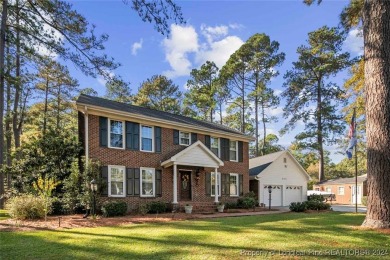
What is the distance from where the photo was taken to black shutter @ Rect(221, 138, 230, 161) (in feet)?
68.2

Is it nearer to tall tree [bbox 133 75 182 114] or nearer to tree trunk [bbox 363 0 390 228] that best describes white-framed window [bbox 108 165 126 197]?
tree trunk [bbox 363 0 390 228]

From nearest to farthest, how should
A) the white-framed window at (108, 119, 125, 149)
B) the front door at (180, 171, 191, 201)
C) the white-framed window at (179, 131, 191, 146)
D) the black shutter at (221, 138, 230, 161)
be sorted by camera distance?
the white-framed window at (108, 119, 125, 149)
the front door at (180, 171, 191, 201)
the white-framed window at (179, 131, 191, 146)
the black shutter at (221, 138, 230, 161)

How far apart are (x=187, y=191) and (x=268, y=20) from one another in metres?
10.2

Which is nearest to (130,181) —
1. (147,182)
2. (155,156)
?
(147,182)

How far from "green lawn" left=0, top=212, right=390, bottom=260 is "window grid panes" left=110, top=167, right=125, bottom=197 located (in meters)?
5.81

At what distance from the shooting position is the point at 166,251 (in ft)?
21.7

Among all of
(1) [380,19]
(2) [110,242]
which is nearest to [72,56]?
(2) [110,242]

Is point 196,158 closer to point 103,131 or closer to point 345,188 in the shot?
point 103,131

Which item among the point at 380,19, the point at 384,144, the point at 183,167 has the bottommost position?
the point at 183,167

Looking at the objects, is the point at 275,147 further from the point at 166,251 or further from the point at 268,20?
the point at 166,251

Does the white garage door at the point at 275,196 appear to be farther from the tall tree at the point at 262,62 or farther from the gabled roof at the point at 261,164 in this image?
the tall tree at the point at 262,62

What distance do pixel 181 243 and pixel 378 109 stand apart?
21.5ft

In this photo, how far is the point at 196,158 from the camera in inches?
703

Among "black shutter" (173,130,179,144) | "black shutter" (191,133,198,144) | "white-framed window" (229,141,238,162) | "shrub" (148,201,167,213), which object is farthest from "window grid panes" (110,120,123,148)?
"white-framed window" (229,141,238,162)
